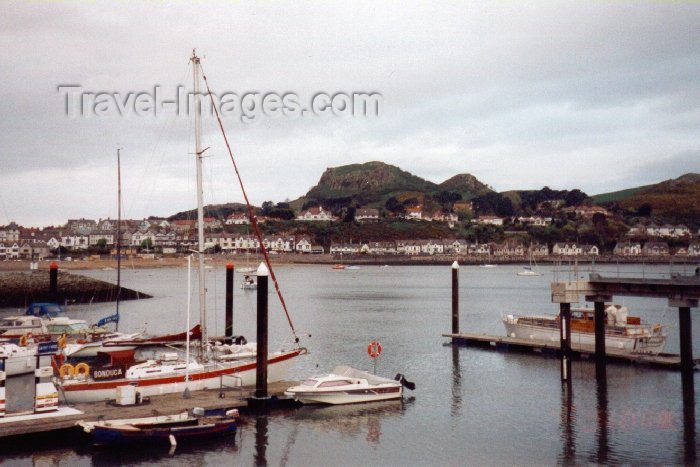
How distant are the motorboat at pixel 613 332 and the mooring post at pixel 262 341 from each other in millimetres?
22492

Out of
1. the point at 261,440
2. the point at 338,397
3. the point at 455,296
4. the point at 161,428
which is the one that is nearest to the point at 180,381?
the point at 161,428

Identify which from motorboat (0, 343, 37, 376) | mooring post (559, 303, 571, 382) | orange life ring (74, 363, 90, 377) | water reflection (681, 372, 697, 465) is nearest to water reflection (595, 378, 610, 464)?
water reflection (681, 372, 697, 465)

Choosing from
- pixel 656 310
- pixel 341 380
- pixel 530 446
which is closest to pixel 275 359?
pixel 341 380

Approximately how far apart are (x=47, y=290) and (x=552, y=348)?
2693 inches

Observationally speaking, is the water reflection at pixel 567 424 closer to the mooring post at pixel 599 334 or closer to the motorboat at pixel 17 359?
the mooring post at pixel 599 334

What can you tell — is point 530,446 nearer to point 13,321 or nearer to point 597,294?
point 597,294

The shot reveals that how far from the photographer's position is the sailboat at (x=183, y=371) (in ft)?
88.0

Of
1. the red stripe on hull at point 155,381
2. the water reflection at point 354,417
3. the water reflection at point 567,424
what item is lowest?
the water reflection at point 567,424

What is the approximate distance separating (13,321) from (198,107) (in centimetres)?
2858

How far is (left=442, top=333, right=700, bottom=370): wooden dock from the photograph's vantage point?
37000 mm

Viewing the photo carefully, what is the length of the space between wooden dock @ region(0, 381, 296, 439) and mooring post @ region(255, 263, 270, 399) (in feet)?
2.43

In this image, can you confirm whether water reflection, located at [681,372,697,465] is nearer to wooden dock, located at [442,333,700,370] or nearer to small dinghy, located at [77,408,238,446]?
wooden dock, located at [442,333,700,370]

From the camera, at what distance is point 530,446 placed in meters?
24.4

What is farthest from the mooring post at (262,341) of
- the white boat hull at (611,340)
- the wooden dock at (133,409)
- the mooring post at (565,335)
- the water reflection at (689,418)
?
the white boat hull at (611,340)
